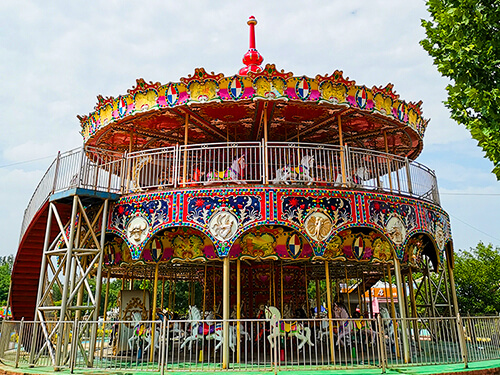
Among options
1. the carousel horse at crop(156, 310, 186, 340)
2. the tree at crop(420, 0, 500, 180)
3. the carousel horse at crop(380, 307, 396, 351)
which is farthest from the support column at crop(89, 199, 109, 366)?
the tree at crop(420, 0, 500, 180)

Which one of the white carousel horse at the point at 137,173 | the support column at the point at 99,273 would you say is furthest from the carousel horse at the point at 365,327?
the white carousel horse at the point at 137,173

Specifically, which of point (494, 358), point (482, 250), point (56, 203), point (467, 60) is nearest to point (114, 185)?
point (56, 203)

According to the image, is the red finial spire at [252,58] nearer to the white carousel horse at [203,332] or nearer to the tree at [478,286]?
the white carousel horse at [203,332]

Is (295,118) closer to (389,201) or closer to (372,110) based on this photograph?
(372,110)

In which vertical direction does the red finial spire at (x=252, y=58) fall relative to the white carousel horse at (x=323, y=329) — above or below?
above

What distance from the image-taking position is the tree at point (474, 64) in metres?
7.83

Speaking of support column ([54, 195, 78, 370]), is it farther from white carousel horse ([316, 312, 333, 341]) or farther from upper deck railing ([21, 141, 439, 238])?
white carousel horse ([316, 312, 333, 341])

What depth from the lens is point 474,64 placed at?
323 inches

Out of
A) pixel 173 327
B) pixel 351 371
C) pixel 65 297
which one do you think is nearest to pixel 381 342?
pixel 351 371

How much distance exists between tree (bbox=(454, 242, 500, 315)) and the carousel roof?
1221 centimetres

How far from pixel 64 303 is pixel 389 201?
9.19m

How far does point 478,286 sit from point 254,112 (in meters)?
18.8

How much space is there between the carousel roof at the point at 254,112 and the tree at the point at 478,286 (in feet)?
40.1

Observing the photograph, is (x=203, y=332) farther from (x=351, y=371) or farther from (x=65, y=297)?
(x=351, y=371)
